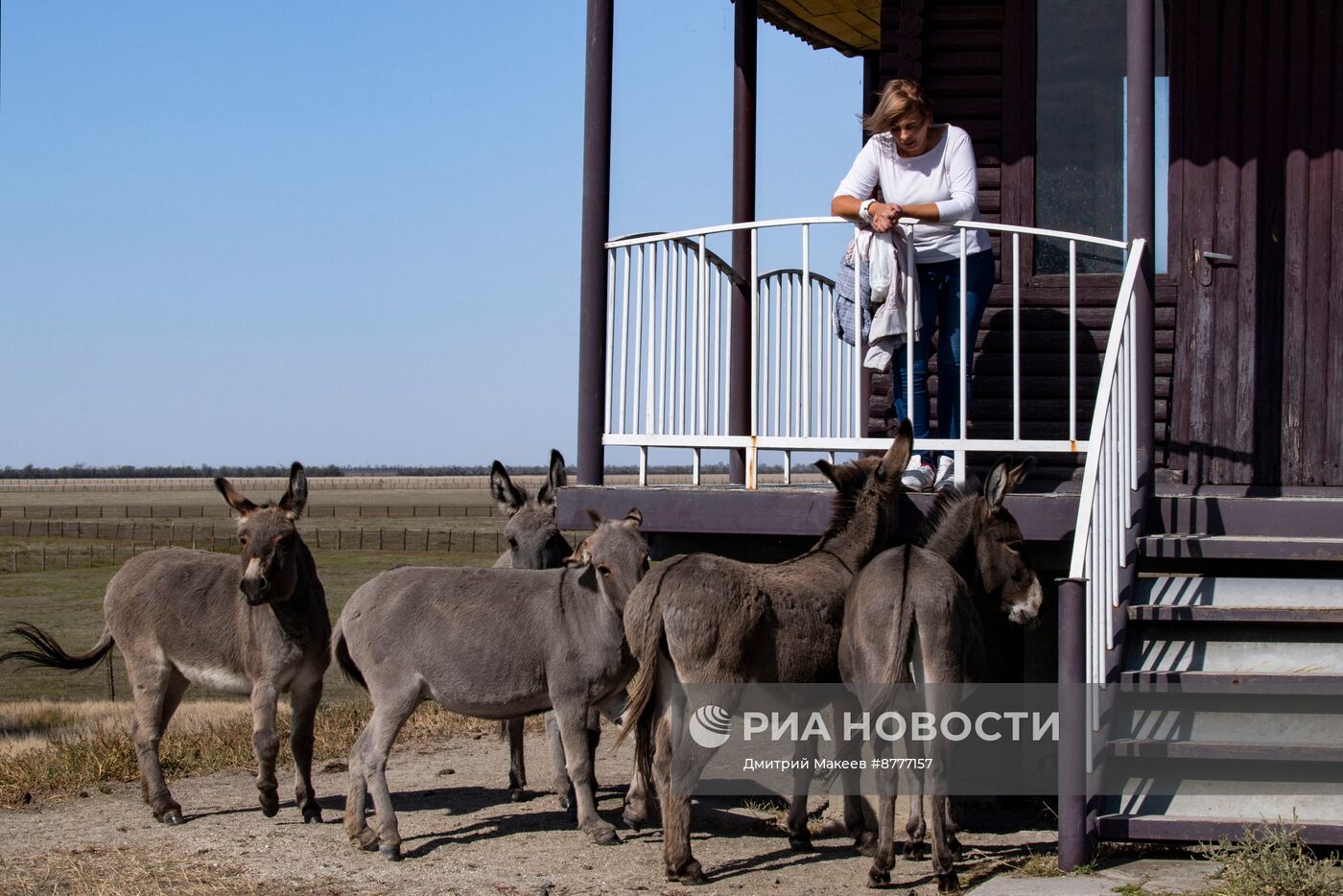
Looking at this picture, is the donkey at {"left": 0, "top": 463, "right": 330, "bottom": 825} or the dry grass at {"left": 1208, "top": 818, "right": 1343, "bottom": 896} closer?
the dry grass at {"left": 1208, "top": 818, "right": 1343, "bottom": 896}

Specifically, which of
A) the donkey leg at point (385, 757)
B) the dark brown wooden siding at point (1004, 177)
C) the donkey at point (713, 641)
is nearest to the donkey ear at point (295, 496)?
the donkey leg at point (385, 757)

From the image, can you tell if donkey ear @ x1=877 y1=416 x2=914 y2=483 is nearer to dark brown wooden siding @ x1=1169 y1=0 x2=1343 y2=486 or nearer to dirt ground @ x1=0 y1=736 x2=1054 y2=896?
dirt ground @ x1=0 y1=736 x2=1054 y2=896

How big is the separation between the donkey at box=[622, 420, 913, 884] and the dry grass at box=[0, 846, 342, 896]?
5.03 feet

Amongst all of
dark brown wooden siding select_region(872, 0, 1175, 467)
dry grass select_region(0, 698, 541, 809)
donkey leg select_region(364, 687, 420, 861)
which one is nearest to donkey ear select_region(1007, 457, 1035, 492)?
dark brown wooden siding select_region(872, 0, 1175, 467)

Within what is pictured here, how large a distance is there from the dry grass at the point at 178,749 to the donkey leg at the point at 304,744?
1.62 meters

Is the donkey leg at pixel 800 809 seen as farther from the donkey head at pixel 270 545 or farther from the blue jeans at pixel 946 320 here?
the donkey head at pixel 270 545

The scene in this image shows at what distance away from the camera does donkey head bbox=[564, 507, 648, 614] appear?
274 inches

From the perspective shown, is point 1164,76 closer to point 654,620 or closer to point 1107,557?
point 1107,557

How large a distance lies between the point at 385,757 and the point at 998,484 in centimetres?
328

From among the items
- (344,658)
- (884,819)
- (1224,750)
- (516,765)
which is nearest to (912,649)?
(884,819)

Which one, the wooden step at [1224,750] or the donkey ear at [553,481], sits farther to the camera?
the donkey ear at [553,481]

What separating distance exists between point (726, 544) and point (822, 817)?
164cm

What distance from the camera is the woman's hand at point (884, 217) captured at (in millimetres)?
7602

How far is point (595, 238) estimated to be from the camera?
8.28 meters
